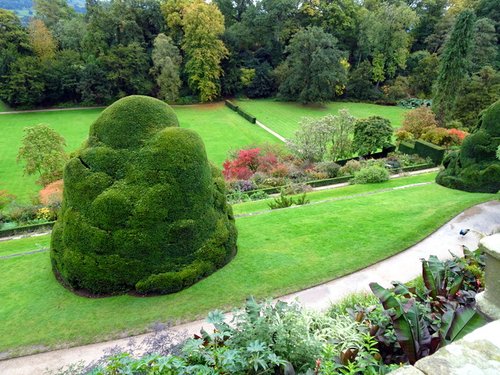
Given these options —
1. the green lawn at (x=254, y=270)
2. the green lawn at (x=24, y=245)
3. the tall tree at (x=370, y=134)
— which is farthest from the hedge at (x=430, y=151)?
the green lawn at (x=24, y=245)

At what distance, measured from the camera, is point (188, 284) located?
946 centimetres

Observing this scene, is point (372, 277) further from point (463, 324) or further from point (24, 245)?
point (24, 245)

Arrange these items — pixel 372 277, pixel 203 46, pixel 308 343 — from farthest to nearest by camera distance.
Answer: pixel 203 46 → pixel 372 277 → pixel 308 343

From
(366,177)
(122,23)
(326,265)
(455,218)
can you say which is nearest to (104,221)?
(326,265)

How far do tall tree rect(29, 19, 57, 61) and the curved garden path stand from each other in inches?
2172

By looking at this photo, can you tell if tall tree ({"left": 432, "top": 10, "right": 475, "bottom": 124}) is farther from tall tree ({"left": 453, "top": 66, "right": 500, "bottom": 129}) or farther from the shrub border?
the shrub border

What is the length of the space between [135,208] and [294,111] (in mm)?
42963

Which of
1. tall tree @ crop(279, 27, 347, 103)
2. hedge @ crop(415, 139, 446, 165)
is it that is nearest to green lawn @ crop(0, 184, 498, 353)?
hedge @ crop(415, 139, 446, 165)

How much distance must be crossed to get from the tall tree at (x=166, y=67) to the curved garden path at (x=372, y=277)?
42538 millimetres

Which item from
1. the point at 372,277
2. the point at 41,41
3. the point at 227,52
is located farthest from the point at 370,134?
the point at 41,41

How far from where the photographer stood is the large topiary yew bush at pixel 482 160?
15492 millimetres

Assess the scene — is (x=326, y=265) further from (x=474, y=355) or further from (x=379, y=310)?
(x=474, y=355)

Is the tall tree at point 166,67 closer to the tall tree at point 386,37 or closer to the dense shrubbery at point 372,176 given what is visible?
the tall tree at point 386,37

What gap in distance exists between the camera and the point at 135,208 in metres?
8.91
